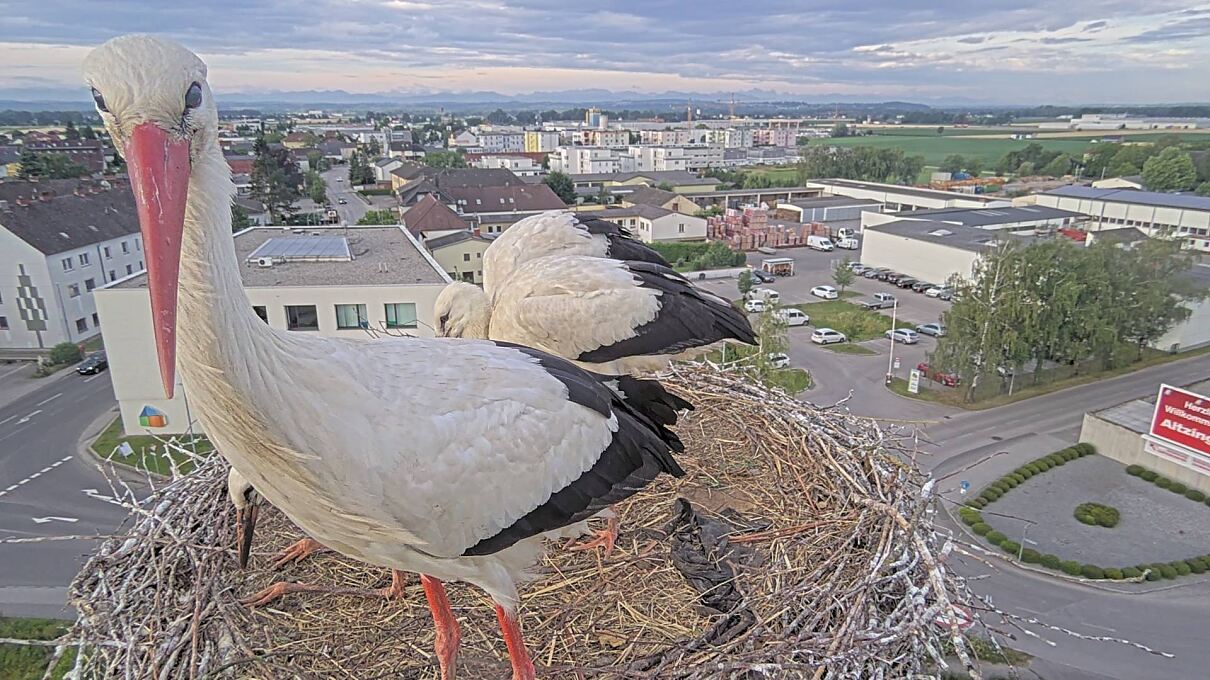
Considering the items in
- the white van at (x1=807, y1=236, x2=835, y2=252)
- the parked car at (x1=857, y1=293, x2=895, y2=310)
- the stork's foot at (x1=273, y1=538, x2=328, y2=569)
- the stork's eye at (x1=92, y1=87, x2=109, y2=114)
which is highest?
the stork's eye at (x1=92, y1=87, x2=109, y2=114)

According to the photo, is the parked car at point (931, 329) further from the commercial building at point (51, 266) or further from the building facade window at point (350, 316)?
the commercial building at point (51, 266)

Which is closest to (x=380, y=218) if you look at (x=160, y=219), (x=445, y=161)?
(x=445, y=161)

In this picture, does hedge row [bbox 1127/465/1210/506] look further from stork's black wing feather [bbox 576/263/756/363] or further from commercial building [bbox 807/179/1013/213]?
commercial building [bbox 807/179/1013/213]

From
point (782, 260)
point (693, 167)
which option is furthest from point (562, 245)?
point (693, 167)

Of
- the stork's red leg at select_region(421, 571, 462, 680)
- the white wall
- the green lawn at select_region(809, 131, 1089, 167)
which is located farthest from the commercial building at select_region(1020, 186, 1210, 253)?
the green lawn at select_region(809, 131, 1089, 167)

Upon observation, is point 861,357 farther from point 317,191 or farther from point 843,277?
point 317,191

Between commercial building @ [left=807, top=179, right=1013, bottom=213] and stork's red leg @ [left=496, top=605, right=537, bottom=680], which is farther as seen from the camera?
commercial building @ [left=807, top=179, right=1013, bottom=213]
